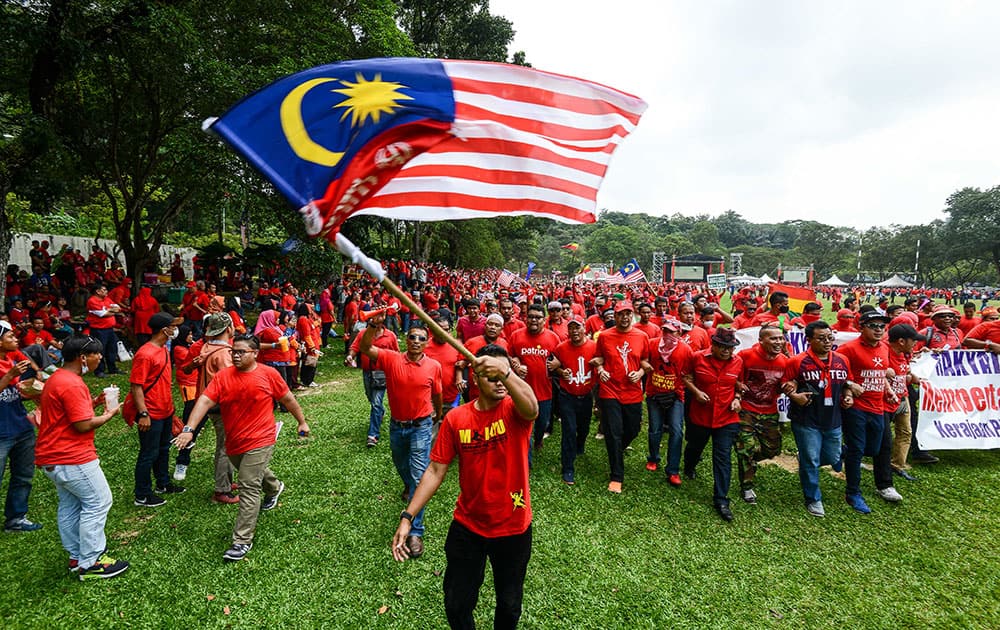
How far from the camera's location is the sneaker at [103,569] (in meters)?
4.06

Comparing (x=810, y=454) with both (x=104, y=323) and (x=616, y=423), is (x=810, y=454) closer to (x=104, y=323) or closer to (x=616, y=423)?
(x=616, y=423)

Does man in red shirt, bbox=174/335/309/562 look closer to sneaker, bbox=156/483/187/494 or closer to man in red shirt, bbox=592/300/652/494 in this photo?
sneaker, bbox=156/483/187/494

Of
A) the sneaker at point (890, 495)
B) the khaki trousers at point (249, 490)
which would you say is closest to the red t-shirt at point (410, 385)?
the khaki trousers at point (249, 490)

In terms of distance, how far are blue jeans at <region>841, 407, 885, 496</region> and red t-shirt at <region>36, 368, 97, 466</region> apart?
25.6ft

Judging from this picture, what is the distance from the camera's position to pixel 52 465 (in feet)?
12.5

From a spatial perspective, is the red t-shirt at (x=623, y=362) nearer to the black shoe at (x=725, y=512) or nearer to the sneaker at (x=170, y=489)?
the black shoe at (x=725, y=512)

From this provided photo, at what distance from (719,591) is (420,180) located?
437cm

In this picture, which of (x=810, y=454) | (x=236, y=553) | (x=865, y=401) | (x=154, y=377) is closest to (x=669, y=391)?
(x=810, y=454)

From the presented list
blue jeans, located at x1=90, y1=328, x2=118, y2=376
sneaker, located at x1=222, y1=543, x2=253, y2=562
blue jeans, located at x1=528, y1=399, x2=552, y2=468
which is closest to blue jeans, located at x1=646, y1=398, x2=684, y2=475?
blue jeans, located at x1=528, y1=399, x2=552, y2=468

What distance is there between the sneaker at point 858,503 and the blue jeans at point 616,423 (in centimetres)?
257

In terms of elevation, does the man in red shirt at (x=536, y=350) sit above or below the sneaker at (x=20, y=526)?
above

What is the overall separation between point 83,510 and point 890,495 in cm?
853

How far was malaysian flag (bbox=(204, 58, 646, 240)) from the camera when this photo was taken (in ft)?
9.86

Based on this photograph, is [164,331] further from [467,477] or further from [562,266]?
[562,266]
